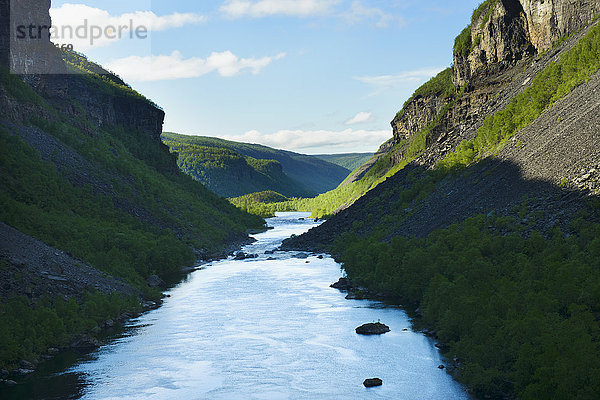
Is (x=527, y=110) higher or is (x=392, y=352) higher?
(x=527, y=110)

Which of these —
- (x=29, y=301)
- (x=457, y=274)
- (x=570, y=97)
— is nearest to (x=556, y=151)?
(x=570, y=97)

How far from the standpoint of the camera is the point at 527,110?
6588 centimetres

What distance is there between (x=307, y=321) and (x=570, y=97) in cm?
3470

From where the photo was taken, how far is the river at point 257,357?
106ft

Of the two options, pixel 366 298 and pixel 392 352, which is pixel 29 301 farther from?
pixel 366 298

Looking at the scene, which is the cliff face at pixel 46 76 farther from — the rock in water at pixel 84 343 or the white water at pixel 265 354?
the rock in water at pixel 84 343

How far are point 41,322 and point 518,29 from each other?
255 feet

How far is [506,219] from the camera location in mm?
45188

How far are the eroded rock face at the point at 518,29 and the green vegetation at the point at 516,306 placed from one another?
136 ft

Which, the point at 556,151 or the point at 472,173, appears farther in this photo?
the point at 472,173

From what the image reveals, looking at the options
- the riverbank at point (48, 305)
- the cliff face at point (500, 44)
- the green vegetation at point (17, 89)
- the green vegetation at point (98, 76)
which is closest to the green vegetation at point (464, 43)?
the cliff face at point (500, 44)

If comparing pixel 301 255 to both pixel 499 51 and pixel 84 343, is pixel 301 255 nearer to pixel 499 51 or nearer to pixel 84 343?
pixel 499 51

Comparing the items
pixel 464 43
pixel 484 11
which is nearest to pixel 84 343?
pixel 484 11

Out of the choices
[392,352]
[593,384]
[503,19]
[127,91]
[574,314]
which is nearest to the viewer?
[593,384]
